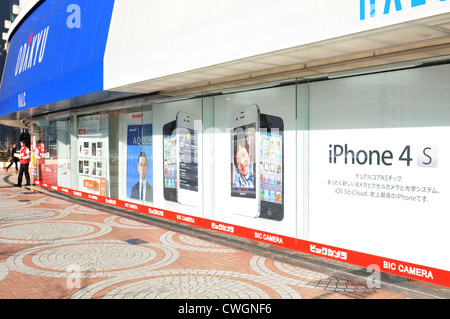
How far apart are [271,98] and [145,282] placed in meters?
3.81

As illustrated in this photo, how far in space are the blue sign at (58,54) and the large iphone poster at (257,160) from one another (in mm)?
3284

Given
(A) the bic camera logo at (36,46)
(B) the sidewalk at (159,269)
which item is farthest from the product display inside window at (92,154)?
(B) the sidewalk at (159,269)

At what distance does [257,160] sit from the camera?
789cm

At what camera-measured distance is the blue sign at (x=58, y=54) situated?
9883 mm

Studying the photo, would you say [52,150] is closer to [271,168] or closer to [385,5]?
[271,168]

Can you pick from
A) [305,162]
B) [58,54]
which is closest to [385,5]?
[305,162]

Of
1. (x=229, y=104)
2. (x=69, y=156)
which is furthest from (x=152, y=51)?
(x=69, y=156)

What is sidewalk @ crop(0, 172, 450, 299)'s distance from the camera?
18.0 ft

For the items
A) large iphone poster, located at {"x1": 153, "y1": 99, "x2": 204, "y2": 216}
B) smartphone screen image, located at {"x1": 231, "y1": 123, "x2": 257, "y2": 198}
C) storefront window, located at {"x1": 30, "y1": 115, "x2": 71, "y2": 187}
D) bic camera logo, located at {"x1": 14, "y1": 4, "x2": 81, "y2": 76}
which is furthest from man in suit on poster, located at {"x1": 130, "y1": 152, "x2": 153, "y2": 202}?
storefront window, located at {"x1": 30, "y1": 115, "x2": 71, "y2": 187}

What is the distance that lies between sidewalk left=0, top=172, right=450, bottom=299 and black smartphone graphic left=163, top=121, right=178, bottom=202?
80 centimetres

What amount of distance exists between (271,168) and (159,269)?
2.64 meters

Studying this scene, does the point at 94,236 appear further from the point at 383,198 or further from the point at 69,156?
the point at 69,156

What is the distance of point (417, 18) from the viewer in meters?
4.08

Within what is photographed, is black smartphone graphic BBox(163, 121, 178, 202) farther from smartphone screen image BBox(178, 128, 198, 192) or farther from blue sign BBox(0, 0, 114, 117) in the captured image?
blue sign BBox(0, 0, 114, 117)
